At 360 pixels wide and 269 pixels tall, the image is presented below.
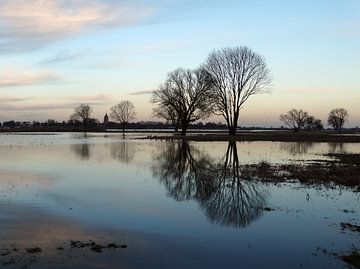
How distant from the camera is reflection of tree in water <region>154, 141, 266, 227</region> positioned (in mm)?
13922

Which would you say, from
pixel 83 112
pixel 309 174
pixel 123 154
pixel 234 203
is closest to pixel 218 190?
pixel 234 203

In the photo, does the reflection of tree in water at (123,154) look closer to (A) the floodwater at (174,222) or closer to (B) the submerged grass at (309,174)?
(B) the submerged grass at (309,174)

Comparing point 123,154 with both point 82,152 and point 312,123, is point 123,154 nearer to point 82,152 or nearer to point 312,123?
point 82,152

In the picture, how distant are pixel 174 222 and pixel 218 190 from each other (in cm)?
617

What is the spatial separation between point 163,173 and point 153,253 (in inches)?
592

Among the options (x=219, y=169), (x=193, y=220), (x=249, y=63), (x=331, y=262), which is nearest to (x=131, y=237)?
(x=193, y=220)

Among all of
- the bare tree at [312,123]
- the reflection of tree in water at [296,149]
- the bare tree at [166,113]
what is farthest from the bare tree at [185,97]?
the bare tree at [312,123]

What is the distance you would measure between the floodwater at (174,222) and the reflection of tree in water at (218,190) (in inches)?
1.5

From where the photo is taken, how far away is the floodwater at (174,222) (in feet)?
30.3

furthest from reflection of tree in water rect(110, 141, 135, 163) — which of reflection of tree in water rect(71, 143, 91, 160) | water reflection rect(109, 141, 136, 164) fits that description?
reflection of tree in water rect(71, 143, 91, 160)

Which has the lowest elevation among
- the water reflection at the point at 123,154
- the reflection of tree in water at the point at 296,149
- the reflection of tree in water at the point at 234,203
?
the reflection of tree in water at the point at 234,203

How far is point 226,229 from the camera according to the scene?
12.0m

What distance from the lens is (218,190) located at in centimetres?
1859

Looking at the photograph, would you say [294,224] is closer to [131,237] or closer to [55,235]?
[131,237]
